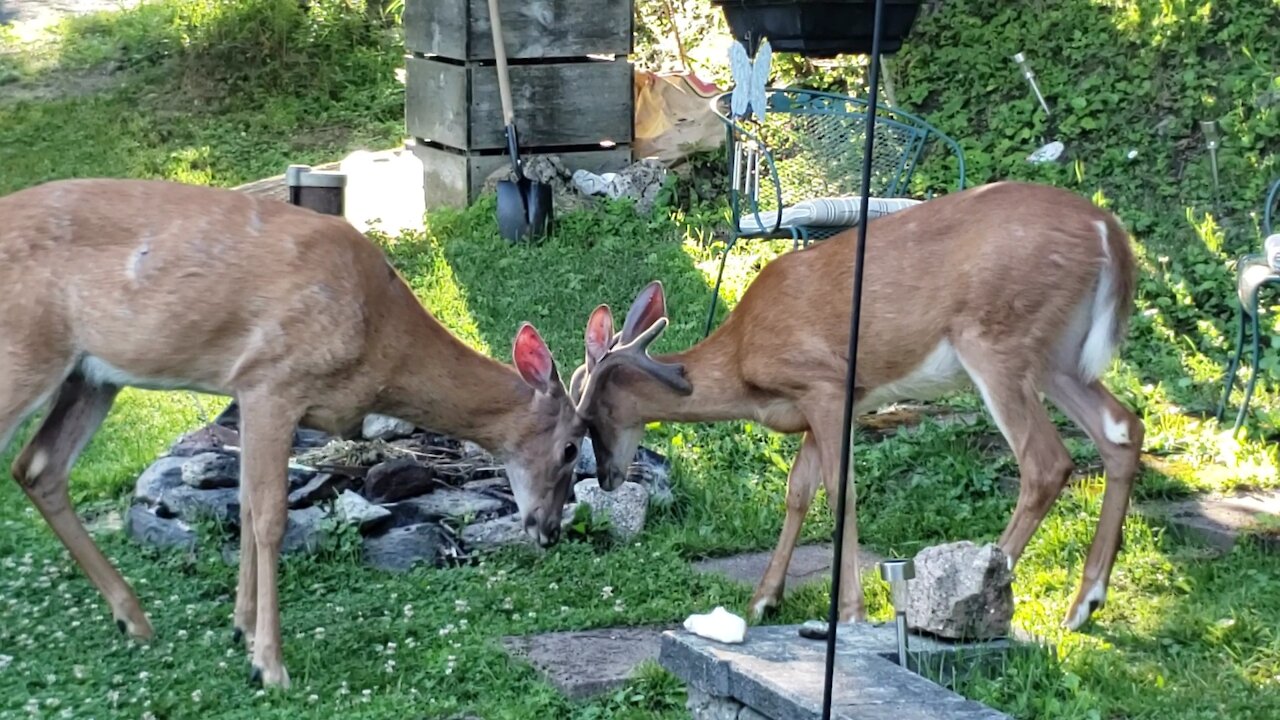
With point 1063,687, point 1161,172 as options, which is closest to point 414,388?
point 1063,687

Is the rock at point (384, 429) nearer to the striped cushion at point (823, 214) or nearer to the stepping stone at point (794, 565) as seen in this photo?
the stepping stone at point (794, 565)

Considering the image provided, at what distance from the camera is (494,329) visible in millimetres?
8602

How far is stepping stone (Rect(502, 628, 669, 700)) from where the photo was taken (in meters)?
4.92

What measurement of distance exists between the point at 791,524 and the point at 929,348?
75cm

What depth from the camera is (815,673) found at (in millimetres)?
4168

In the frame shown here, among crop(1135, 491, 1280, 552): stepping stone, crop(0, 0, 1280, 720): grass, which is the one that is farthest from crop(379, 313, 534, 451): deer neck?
crop(1135, 491, 1280, 552): stepping stone

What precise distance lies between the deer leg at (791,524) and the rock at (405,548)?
1.20 meters

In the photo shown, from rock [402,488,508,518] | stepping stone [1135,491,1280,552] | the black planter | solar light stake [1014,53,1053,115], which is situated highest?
the black planter

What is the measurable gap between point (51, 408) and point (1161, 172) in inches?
250

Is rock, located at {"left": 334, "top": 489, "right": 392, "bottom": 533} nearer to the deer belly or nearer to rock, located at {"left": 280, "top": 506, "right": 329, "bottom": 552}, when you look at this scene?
rock, located at {"left": 280, "top": 506, "right": 329, "bottom": 552}

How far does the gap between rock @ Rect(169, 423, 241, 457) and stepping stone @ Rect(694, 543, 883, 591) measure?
1.97 m

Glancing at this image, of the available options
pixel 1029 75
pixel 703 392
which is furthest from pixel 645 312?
pixel 1029 75

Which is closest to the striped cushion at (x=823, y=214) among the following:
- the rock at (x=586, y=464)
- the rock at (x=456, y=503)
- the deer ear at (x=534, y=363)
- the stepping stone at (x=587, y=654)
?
the rock at (x=586, y=464)

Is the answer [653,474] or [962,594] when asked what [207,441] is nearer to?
[653,474]
